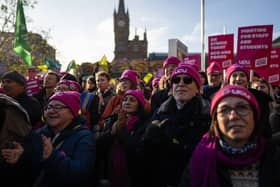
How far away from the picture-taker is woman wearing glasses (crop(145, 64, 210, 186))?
2666 millimetres

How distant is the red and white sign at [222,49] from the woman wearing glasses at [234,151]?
5132 mm

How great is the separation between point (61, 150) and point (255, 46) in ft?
15.2

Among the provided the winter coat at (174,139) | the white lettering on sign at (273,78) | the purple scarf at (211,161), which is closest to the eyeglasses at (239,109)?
the purple scarf at (211,161)

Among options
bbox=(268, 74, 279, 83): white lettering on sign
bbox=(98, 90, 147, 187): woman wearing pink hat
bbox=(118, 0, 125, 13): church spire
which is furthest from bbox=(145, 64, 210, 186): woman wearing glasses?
bbox=(118, 0, 125, 13): church spire

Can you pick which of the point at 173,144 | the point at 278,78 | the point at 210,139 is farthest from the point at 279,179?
the point at 278,78

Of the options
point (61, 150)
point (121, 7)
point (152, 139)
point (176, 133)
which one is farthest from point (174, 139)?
point (121, 7)

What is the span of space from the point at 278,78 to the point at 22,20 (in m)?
7.63

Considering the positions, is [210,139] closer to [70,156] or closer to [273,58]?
[70,156]

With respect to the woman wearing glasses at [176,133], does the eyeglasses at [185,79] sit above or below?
above

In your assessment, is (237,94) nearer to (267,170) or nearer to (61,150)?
(267,170)

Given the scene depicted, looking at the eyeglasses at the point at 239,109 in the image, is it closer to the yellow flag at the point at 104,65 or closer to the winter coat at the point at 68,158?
the winter coat at the point at 68,158

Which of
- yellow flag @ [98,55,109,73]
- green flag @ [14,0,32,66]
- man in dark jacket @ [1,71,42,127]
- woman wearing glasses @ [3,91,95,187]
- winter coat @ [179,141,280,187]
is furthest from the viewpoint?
yellow flag @ [98,55,109,73]

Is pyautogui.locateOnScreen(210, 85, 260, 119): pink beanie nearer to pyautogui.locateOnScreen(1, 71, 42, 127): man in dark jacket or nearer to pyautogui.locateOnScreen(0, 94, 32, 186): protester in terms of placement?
pyautogui.locateOnScreen(0, 94, 32, 186): protester

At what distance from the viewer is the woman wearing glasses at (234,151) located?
1881 mm
